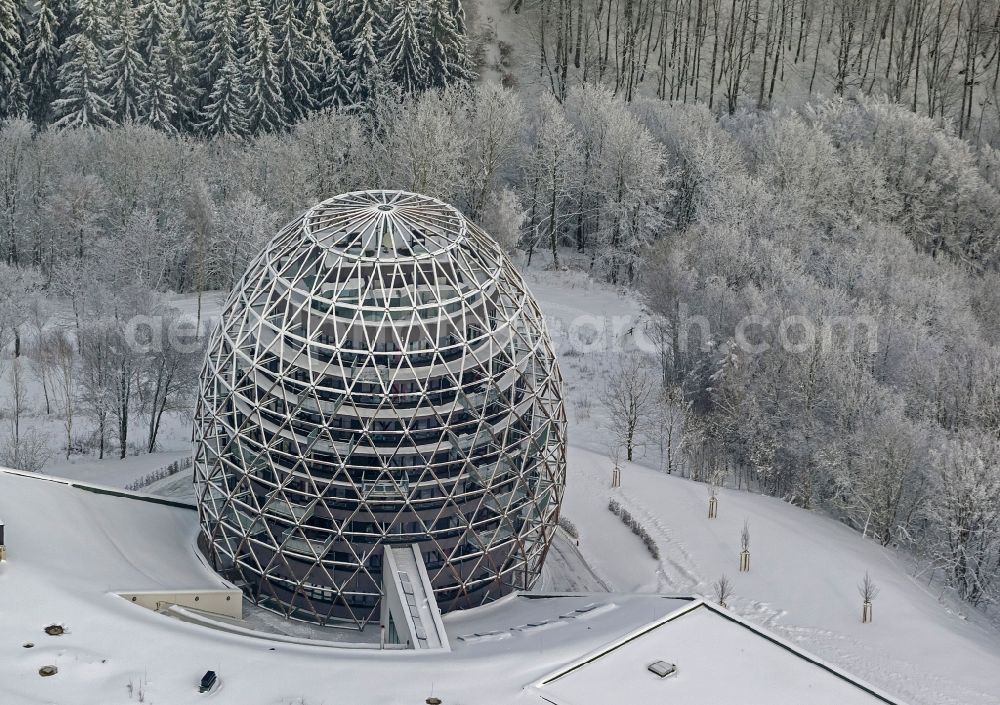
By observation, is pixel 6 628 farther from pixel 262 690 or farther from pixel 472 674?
pixel 472 674

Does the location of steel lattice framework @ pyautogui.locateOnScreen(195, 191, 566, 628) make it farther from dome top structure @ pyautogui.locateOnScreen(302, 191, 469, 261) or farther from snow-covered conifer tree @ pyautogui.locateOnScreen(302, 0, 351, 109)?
snow-covered conifer tree @ pyautogui.locateOnScreen(302, 0, 351, 109)

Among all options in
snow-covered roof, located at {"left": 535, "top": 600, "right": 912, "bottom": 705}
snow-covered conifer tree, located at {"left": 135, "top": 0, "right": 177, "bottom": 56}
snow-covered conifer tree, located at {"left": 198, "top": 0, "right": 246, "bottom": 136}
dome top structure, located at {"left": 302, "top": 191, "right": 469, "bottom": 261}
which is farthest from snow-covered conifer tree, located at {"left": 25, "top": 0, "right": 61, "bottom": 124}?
snow-covered roof, located at {"left": 535, "top": 600, "right": 912, "bottom": 705}

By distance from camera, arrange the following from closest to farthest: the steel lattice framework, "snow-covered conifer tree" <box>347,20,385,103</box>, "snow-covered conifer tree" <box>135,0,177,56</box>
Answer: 1. the steel lattice framework
2. "snow-covered conifer tree" <box>135,0,177,56</box>
3. "snow-covered conifer tree" <box>347,20,385,103</box>

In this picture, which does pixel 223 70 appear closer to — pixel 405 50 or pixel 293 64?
pixel 293 64

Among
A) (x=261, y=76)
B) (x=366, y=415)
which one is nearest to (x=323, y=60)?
(x=261, y=76)

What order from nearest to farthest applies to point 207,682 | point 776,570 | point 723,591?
point 207,682 < point 723,591 < point 776,570
